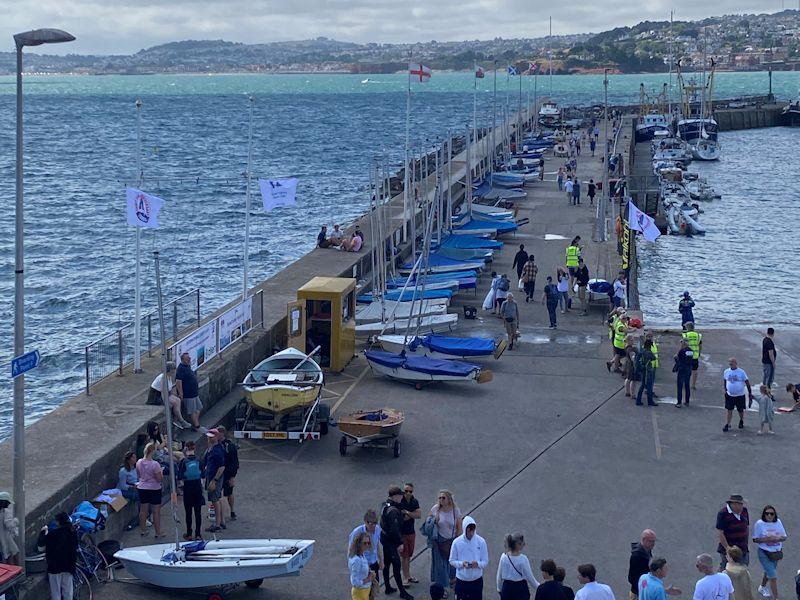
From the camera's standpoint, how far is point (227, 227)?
63094 mm

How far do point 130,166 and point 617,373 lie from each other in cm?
7945

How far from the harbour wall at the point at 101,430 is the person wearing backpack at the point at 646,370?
24.0ft

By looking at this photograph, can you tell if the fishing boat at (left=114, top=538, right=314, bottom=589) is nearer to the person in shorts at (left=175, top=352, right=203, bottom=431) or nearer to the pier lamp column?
the pier lamp column

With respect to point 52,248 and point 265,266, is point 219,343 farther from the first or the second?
point 52,248

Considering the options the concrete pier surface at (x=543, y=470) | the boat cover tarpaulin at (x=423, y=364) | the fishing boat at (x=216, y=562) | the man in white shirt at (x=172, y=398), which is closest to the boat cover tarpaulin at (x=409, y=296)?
the concrete pier surface at (x=543, y=470)

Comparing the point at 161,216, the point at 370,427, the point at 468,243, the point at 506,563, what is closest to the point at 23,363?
the point at 506,563

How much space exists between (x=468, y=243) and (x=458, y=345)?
1440cm

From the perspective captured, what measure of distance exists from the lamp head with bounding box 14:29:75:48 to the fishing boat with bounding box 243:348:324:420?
793 centimetres

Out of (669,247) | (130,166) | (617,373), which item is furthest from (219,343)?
(130,166)

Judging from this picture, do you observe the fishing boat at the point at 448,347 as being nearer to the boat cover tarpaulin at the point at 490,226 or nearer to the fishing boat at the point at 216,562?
the fishing boat at the point at 216,562

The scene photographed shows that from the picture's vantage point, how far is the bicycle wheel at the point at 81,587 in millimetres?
13641

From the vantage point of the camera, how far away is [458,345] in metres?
24.8

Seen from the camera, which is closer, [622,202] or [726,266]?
[726,266]

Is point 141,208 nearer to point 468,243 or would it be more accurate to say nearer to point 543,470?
point 543,470
